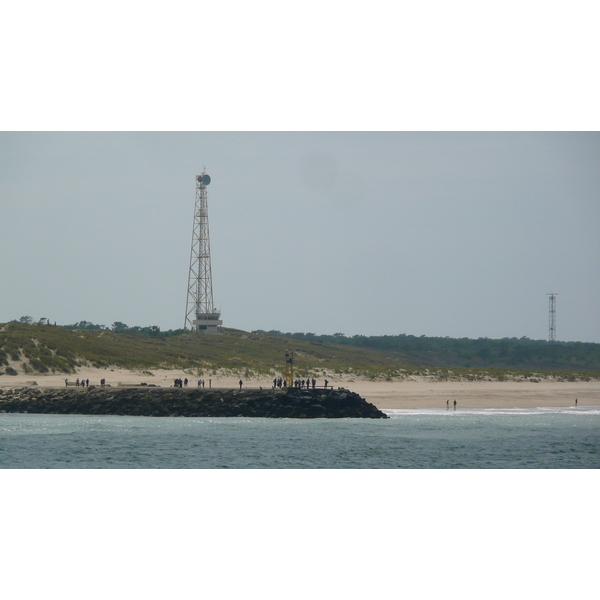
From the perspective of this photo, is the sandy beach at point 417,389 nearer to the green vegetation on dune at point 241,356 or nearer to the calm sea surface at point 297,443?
the green vegetation on dune at point 241,356

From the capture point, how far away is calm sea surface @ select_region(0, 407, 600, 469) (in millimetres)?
32656

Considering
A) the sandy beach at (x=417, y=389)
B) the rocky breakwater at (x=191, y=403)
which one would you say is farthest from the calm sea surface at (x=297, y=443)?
the sandy beach at (x=417, y=389)

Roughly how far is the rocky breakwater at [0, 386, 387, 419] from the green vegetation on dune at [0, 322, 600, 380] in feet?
45.7

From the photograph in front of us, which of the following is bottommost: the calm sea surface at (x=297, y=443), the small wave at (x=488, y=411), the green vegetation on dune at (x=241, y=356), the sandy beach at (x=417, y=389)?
the calm sea surface at (x=297, y=443)

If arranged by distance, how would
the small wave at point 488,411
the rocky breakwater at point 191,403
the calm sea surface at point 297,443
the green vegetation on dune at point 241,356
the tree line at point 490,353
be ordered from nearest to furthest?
the calm sea surface at point 297,443 → the rocky breakwater at point 191,403 → the small wave at point 488,411 → the green vegetation on dune at point 241,356 → the tree line at point 490,353

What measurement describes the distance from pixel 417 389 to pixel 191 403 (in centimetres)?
2560

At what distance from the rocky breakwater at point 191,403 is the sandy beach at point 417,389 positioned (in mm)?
5543

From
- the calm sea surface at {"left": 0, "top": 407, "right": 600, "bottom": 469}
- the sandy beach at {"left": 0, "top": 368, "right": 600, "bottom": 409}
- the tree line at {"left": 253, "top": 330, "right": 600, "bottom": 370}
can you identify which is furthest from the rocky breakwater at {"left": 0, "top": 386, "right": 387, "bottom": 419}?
the tree line at {"left": 253, "top": 330, "right": 600, "bottom": 370}

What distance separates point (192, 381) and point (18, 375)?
46.6 ft

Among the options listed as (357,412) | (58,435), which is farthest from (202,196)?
(58,435)

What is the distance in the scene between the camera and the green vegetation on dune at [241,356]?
233ft

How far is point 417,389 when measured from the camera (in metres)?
70.2

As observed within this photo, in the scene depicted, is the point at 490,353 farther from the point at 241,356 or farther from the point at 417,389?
the point at 417,389

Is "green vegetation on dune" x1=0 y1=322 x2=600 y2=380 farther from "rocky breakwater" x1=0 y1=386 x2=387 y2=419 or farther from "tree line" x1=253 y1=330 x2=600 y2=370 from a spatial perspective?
"rocky breakwater" x1=0 y1=386 x2=387 y2=419
